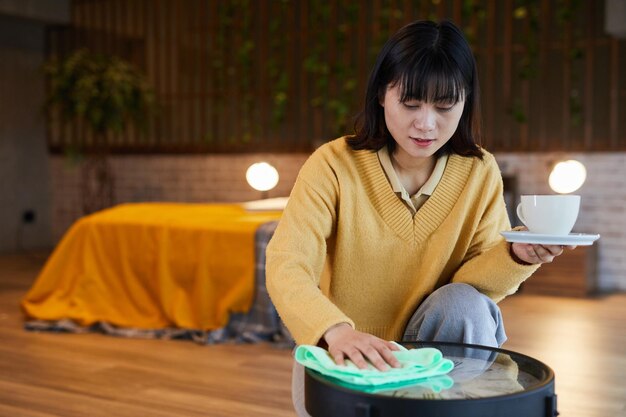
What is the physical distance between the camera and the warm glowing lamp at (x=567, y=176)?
14.8ft

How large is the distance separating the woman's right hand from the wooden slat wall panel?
12.7 ft

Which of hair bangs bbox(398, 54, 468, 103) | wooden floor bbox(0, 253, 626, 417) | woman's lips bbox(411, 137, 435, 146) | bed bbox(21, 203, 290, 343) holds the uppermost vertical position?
hair bangs bbox(398, 54, 468, 103)

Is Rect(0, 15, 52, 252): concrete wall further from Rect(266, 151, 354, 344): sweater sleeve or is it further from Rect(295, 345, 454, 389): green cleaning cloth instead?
Rect(295, 345, 454, 389): green cleaning cloth

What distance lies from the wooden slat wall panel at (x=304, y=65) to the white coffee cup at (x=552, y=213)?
12.2 feet

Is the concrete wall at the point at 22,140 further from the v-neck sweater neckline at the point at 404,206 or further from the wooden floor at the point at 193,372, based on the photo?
the v-neck sweater neckline at the point at 404,206

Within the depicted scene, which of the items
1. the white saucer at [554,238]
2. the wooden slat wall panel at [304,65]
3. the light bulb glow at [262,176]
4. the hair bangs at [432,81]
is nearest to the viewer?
the white saucer at [554,238]

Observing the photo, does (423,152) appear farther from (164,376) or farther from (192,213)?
(192,213)

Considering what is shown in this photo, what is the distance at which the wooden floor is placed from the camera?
2457mm

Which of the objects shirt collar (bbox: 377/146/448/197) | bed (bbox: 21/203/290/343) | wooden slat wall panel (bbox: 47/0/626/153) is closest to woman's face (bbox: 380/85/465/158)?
shirt collar (bbox: 377/146/448/197)

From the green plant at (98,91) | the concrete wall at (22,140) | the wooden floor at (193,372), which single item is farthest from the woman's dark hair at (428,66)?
the concrete wall at (22,140)

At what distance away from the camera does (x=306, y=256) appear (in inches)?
56.0

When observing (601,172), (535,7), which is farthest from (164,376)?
(535,7)

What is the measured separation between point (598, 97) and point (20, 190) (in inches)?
173

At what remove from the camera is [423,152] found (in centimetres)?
139
